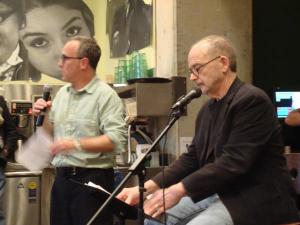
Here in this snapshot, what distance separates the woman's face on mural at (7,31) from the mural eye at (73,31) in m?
0.61

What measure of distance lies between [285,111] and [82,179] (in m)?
2.82

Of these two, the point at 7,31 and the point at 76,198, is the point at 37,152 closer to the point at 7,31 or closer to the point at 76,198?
the point at 76,198

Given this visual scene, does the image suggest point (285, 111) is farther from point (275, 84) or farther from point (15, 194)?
point (15, 194)

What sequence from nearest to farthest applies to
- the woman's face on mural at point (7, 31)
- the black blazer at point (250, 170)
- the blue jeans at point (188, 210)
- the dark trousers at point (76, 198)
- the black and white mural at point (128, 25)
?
the black blazer at point (250, 170)
the blue jeans at point (188, 210)
the dark trousers at point (76, 198)
the black and white mural at point (128, 25)
the woman's face on mural at point (7, 31)

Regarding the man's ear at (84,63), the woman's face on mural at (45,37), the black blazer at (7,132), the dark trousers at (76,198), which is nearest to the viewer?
the dark trousers at (76,198)

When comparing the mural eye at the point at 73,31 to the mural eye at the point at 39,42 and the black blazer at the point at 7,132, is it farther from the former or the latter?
the black blazer at the point at 7,132

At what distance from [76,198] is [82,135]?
0.34 meters

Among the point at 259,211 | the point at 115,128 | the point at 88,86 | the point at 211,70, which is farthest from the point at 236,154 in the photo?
the point at 88,86

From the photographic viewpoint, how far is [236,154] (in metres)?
2.17

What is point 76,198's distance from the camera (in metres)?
2.75

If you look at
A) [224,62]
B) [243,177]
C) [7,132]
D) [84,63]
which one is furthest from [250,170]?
[7,132]

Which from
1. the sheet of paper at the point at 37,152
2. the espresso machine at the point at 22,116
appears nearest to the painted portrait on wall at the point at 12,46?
the espresso machine at the point at 22,116

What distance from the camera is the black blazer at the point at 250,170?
2.17 m

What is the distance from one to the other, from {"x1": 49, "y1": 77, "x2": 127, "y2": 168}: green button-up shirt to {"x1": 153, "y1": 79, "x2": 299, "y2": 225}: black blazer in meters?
0.72
